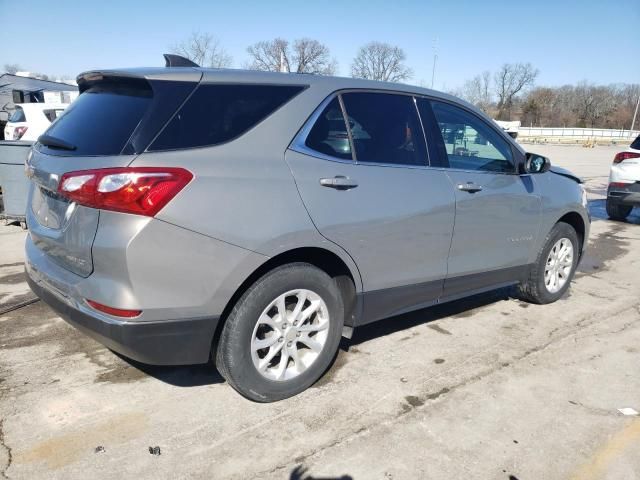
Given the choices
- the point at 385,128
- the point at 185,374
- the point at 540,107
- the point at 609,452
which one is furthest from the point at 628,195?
the point at 540,107

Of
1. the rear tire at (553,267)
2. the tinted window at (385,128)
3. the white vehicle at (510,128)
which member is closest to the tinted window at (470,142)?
the tinted window at (385,128)

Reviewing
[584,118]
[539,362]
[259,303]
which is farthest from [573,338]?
[584,118]

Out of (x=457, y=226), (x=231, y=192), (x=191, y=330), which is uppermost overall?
(x=231, y=192)

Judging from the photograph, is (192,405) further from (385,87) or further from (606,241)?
(606,241)

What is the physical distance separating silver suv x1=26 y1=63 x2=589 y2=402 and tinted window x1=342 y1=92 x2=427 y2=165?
1 centimetres

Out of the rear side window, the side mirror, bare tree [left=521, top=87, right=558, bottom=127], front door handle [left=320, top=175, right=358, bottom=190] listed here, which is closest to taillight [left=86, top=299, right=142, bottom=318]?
front door handle [left=320, top=175, right=358, bottom=190]

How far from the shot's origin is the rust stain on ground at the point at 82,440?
2.41 meters

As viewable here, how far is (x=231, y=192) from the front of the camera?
251cm

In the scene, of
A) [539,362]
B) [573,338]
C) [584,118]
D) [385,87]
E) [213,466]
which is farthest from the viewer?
[584,118]

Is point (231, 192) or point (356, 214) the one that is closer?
point (231, 192)

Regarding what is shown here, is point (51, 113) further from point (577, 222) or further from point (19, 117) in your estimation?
point (577, 222)

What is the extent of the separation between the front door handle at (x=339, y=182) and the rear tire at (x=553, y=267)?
7.67ft

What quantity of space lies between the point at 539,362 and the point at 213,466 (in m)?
2.38

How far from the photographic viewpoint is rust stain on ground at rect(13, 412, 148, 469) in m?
2.41
